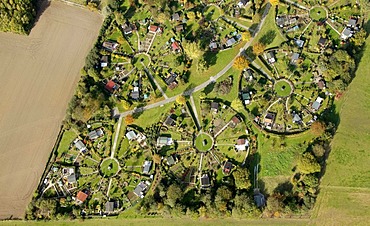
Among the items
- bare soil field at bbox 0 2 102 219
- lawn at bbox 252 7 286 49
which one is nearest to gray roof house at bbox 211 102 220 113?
lawn at bbox 252 7 286 49

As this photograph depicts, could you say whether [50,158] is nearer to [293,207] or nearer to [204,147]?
[204,147]

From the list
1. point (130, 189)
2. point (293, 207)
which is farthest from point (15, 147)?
point (293, 207)

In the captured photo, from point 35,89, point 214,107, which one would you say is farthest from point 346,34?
point 35,89

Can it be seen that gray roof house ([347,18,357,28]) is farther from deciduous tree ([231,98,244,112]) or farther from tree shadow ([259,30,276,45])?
deciduous tree ([231,98,244,112])

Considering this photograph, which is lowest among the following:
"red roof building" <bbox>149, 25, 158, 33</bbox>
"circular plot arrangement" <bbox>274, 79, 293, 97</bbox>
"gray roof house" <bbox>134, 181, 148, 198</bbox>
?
"gray roof house" <bbox>134, 181, 148, 198</bbox>

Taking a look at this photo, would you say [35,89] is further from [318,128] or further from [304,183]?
[318,128]
